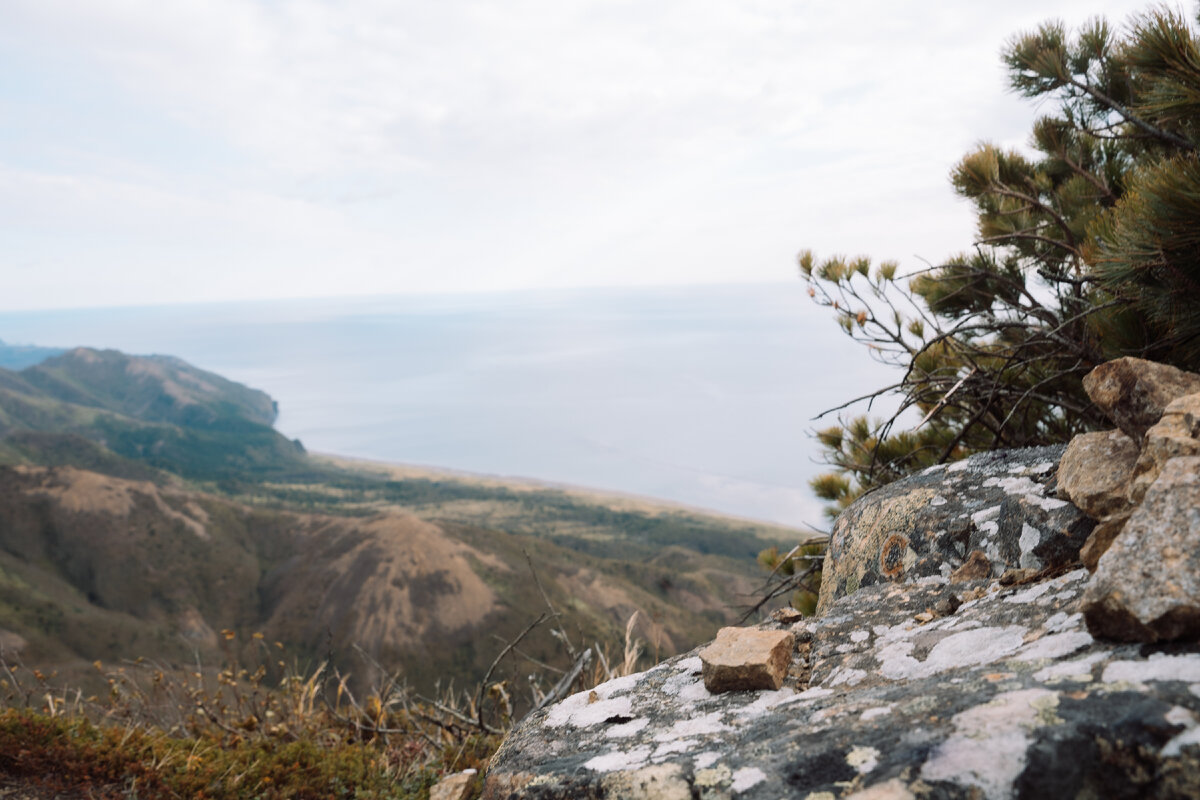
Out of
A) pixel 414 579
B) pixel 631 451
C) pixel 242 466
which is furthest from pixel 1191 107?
pixel 242 466

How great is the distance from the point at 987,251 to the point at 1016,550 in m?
4.40

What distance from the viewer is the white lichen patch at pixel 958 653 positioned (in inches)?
75.7

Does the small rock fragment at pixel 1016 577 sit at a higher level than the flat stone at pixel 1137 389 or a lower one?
lower

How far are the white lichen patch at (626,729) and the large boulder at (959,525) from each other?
4.21 ft

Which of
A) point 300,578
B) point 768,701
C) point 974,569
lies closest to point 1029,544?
point 974,569

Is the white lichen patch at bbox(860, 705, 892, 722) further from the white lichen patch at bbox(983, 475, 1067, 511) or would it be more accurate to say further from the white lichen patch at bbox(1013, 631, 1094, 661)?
the white lichen patch at bbox(983, 475, 1067, 511)

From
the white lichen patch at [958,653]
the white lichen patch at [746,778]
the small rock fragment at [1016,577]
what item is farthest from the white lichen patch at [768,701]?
the small rock fragment at [1016,577]

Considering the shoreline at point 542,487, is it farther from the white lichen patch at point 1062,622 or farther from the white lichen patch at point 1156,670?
the white lichen patch at point 1156,670

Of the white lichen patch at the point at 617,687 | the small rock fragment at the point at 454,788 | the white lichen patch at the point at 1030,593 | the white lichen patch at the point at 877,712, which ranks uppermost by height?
the white lichen patch at the point at 1030,593

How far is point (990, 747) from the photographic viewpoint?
132 centimetres

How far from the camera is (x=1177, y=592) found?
1.44 m

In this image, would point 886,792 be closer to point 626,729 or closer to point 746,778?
point 746,778

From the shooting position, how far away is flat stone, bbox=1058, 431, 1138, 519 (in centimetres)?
227

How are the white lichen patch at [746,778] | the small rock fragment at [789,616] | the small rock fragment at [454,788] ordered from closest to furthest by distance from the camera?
the white lichen patch at [746,778] → the small rock fragment at [789,616] → the small rock fragment at [454,788]
